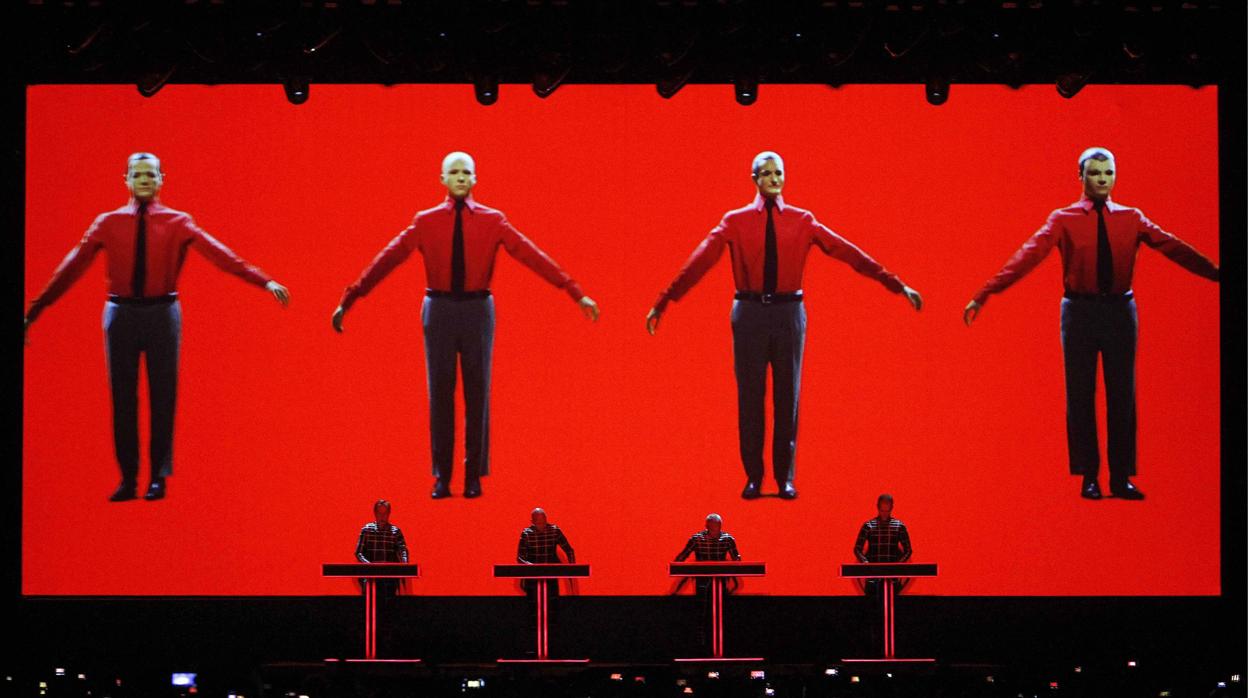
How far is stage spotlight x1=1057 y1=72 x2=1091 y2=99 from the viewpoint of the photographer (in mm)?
9867

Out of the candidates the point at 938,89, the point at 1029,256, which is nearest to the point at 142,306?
the point at 938,89

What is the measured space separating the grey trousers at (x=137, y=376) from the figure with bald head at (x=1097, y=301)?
548 centimetres

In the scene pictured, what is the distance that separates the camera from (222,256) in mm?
10234

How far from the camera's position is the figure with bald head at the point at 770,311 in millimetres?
10203

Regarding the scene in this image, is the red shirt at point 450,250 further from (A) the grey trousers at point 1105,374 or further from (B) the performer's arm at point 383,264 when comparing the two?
(A) the grey trousers at point 1105,374

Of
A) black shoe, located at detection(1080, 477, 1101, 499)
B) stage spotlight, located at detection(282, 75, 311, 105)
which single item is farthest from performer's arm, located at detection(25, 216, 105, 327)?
black shoe, located at detection(1080, 477, 1101, 499)

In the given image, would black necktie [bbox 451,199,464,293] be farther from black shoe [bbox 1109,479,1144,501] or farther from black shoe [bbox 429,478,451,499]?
black shoe [bbox 1109,479,1144,501]

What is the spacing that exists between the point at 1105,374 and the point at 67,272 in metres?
7.03

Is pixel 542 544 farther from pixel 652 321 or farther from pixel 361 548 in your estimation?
pixel 652 321

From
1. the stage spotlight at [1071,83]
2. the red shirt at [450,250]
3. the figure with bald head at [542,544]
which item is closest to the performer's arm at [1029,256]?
the stage spotlight at [1071,83]

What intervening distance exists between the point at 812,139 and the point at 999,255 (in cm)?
149

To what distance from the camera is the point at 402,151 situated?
10.3m
